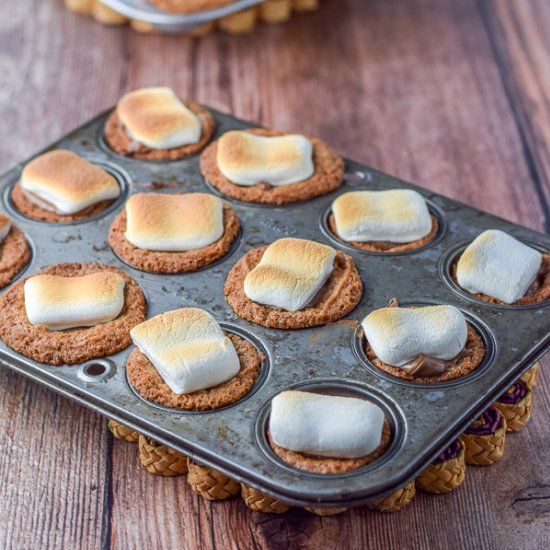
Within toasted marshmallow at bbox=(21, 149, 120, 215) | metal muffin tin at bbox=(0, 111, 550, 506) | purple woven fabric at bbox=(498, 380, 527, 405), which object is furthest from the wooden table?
toasted marshmallow at bbox=(21, 149, 120, 215)

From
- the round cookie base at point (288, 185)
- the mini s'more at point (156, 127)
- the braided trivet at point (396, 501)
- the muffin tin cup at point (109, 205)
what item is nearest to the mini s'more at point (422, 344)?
the braided trivet at point (396, 501)

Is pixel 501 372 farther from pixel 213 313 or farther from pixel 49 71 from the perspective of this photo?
pixel 49 71

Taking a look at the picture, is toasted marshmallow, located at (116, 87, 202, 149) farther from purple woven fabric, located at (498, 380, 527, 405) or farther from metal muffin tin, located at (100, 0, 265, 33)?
purple woven fabric, located at (498, 380, 527, 405)

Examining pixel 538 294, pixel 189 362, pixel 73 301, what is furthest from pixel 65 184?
pixel 538 294

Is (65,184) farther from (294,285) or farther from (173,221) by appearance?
(294,285)

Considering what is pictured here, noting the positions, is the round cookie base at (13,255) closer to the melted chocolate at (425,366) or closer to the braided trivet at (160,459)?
the braided trivet at (160,459)

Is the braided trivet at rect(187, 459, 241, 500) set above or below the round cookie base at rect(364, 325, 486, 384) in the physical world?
below
